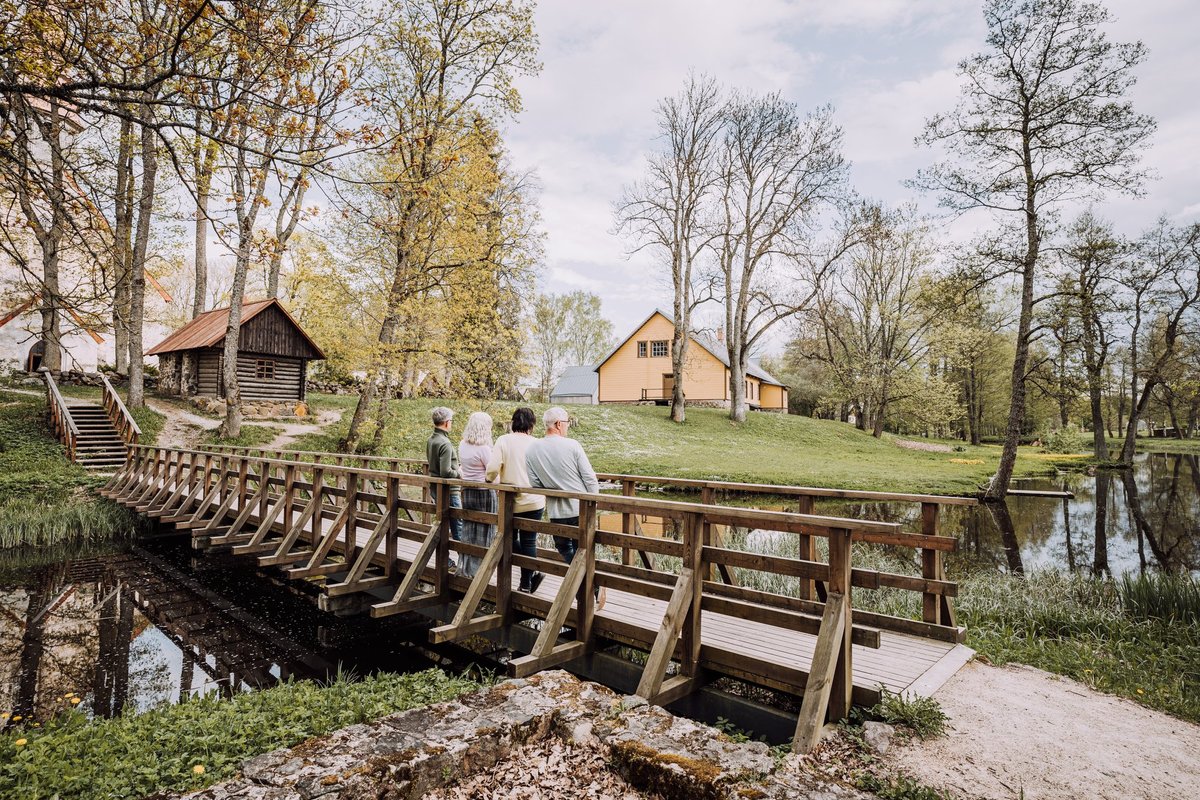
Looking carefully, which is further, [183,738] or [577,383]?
[577,383]

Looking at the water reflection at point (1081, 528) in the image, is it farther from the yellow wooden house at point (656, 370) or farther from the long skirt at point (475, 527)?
the yellow wooden house at point (656, 370)

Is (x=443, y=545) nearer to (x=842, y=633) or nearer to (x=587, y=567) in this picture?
(x=587, y=567)

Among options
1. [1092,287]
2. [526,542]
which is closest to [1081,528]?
[1092,287]

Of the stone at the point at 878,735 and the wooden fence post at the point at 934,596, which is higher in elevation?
the wooden fence post at the point at 934,596

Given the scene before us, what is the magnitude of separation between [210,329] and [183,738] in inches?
948

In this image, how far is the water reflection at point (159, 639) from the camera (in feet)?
19.4

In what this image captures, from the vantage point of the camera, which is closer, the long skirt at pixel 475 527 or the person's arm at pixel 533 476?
the person's arm at pixel 533 476

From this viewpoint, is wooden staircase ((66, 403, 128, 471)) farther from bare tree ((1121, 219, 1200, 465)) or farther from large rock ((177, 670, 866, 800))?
bare tree ((1121, 219, 1200, 465))

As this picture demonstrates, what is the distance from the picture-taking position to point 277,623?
316 inches

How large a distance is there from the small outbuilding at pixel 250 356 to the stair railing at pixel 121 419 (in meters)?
4.17

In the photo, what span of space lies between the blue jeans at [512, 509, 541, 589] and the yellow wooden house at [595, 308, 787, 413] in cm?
3219

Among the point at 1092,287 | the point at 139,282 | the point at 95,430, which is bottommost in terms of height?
the point at 95,430

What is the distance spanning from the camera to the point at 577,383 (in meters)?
50.5

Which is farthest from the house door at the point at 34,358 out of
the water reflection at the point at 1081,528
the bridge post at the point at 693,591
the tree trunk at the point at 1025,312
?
the tree trunk at the point at 1025,312
